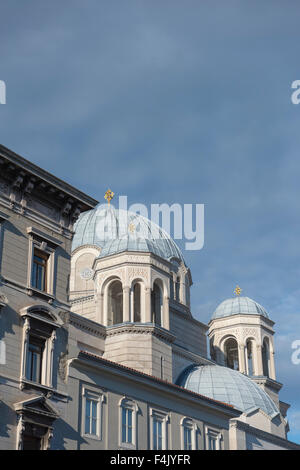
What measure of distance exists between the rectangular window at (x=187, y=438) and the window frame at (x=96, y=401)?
227 inches

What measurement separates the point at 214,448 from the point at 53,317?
40.8ft

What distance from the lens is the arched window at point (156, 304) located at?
146ft

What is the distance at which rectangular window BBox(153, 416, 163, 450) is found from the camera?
3028 cm

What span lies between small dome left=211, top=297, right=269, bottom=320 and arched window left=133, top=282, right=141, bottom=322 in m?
12.4

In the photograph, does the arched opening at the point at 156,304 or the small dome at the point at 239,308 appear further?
the small dome at the point at 239,308

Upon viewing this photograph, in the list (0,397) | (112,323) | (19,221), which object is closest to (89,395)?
(0,397)

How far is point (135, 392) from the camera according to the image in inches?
1188

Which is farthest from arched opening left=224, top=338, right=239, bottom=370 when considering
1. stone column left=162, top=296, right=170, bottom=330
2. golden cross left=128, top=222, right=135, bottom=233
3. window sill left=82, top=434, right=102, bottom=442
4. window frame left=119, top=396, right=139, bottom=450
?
window sill left=82, top=434, right=102, bottom=442

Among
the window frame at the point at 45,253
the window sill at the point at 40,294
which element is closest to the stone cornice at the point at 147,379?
the window sill at the point at 40,294

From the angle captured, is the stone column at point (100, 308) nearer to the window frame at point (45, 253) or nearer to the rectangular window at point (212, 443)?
the rectangular window at point (212, 443)

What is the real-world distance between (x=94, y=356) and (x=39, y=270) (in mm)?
4120

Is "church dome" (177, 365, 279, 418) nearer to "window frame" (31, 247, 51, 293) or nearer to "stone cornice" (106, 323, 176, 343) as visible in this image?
"stone cornice" (106, 323, 176, 343)

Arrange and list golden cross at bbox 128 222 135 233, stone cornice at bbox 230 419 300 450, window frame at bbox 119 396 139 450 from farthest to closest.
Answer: golden cross at bbox 128 222 135 233
stone cornice at bbox 230 419 300 450
window frame at bbox 119 396 139 450

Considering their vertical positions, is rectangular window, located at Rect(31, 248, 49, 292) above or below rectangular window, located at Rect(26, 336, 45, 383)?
above
